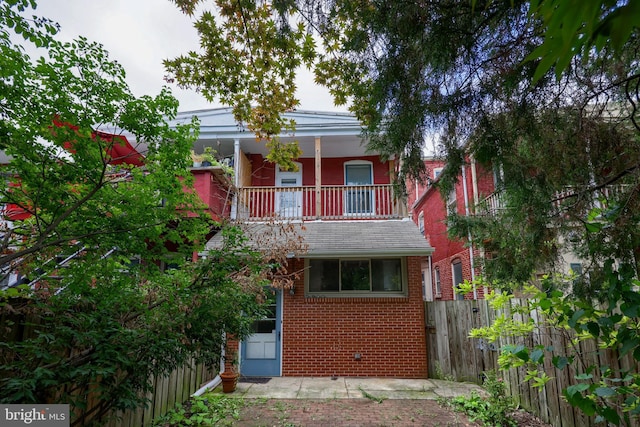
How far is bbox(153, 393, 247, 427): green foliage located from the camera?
14.9 ft

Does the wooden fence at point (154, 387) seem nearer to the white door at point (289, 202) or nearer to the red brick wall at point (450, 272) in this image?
the white door at point (289, 202)

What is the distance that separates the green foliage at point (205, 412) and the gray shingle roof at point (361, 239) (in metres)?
2.92

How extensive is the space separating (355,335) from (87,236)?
615cm

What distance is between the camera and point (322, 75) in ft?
13.9

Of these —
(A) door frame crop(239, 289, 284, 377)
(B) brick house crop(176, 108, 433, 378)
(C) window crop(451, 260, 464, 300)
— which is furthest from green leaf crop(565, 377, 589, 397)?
(C) window crop(451, 260, 464, 300)

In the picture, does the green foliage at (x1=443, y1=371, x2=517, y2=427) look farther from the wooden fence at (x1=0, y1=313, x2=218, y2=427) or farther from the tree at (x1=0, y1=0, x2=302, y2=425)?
the tree at (x1=0, y1=0, x2=302, y2=425)

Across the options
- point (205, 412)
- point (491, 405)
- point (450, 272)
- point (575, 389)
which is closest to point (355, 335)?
point (491, 405)

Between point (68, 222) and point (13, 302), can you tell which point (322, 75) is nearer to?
point (68, 222)

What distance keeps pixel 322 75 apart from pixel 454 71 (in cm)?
170

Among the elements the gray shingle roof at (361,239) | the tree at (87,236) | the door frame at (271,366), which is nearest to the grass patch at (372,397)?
the door frame at (271,366)

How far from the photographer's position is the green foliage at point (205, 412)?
Result: 455cm

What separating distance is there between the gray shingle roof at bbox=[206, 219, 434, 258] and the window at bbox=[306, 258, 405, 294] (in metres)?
0.56

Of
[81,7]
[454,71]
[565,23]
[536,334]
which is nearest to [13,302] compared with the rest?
[81,7]

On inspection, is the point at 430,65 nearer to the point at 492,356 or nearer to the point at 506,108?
the point at 506,108
